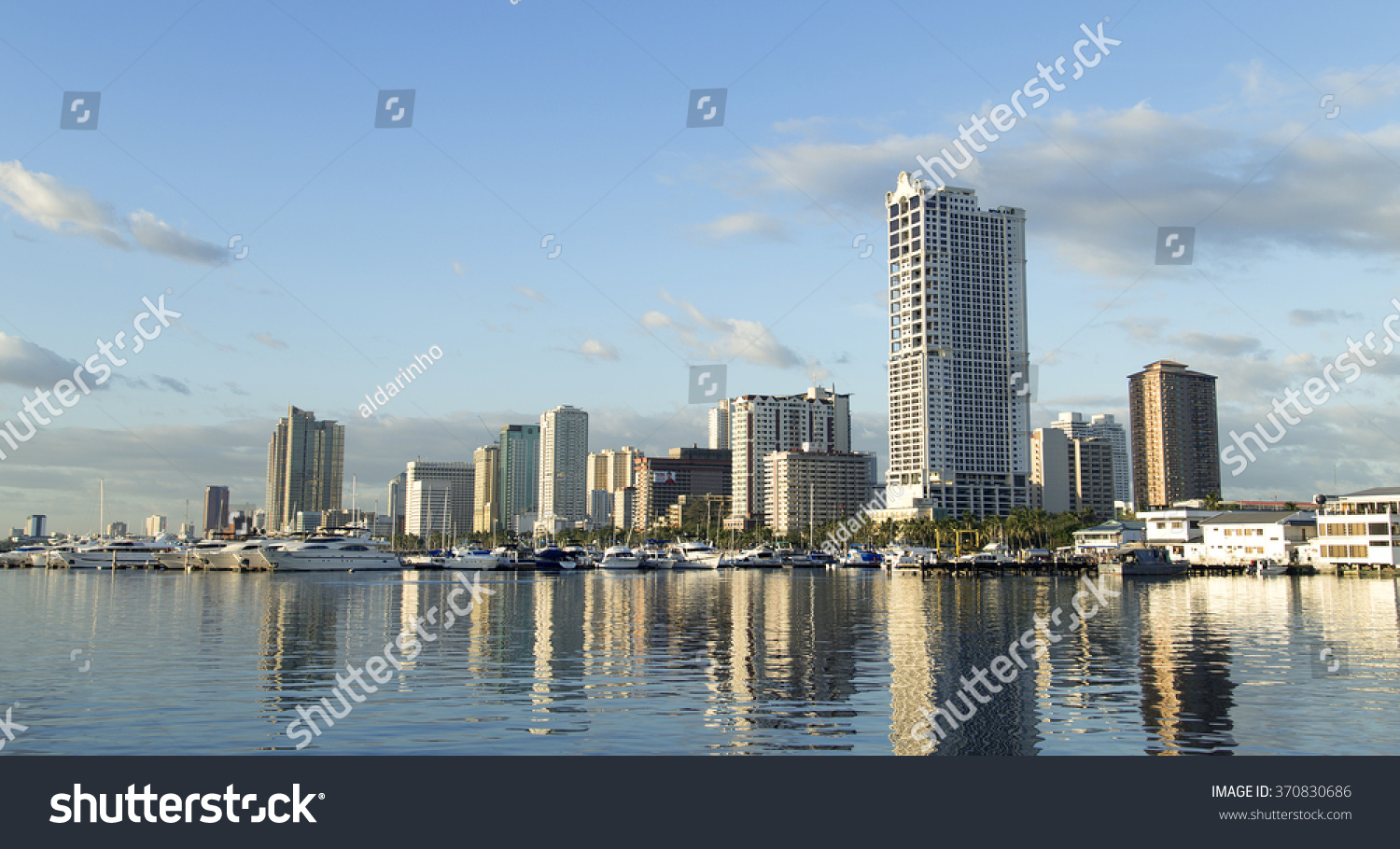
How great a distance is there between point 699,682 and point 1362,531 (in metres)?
141

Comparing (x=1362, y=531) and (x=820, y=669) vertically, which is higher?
(x=1362, y=531)

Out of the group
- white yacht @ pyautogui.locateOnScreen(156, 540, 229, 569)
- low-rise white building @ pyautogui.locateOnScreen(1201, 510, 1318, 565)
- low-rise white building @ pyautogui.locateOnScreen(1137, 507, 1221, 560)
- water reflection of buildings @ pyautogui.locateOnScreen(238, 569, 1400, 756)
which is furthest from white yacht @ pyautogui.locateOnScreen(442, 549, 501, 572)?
low-rise white building @ pyautogui.locateOnScreen(1201, 510, 1318, 565)

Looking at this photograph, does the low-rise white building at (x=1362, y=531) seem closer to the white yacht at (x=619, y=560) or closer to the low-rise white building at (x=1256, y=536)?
the low-rise white building at (x=1256, y=536)

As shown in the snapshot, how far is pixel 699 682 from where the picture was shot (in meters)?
35.1

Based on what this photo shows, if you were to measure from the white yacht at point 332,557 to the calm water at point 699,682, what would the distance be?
122723mm

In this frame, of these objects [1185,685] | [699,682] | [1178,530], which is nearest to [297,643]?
[699,682]

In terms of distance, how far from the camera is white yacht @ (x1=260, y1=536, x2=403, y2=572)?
18988cm

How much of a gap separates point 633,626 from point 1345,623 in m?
42.6

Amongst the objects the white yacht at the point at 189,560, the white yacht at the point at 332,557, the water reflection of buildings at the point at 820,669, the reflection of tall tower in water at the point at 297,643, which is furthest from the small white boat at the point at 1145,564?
the white yacht at the point at 189,560

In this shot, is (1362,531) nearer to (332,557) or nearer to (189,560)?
(332,557)

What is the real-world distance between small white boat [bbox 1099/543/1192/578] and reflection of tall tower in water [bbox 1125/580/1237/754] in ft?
316

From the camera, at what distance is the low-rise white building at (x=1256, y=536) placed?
16000 cm

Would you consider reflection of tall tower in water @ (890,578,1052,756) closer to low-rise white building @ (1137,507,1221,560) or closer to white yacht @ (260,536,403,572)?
low-rise white building @ (1137,507,1221,560)
